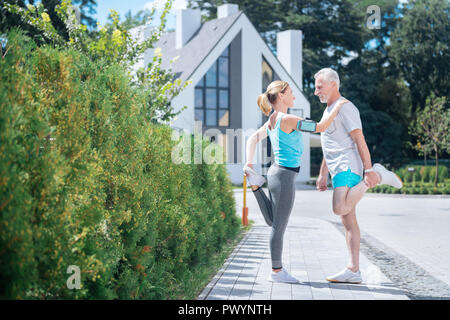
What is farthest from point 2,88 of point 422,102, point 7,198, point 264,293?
point 422,102

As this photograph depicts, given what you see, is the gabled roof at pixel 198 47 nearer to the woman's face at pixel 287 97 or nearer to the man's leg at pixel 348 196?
the woman's face at pixel 287 97

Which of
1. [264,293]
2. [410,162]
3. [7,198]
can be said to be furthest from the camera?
[410,162]

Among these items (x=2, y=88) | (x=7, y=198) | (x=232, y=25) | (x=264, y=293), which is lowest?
(x=264, y=293)

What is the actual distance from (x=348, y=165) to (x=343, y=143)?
0.25 meters

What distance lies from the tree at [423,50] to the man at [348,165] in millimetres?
51891

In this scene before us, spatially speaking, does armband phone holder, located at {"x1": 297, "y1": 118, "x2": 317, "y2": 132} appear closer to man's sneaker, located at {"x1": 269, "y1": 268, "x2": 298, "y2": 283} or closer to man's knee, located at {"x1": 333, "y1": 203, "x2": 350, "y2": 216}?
man's knee, located at {"x1": 333, "y1": 203, "x2": 350, "y2": 216}

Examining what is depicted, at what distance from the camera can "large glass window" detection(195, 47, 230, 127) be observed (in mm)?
37812

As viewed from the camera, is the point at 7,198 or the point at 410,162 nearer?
the point at 7,198

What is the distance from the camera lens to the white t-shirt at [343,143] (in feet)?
18.1

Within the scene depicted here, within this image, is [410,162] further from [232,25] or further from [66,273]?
[66,273]

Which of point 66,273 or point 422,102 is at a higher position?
point 422,102

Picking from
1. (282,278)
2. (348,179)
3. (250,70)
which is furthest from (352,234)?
(250,70)

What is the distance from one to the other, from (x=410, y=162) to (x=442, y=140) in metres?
16.8

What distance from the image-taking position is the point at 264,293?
5.22m
